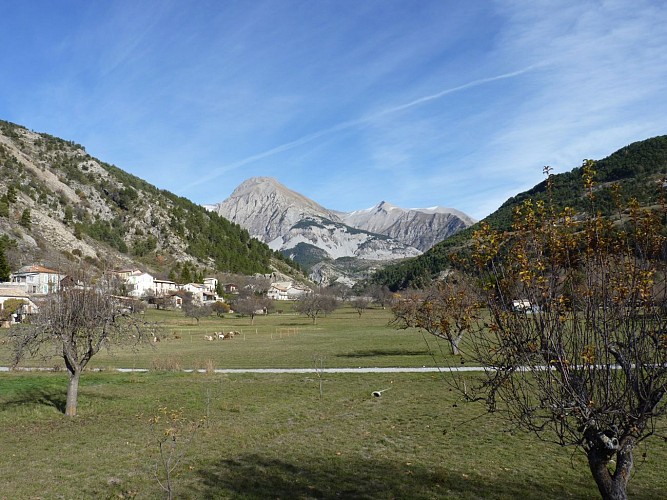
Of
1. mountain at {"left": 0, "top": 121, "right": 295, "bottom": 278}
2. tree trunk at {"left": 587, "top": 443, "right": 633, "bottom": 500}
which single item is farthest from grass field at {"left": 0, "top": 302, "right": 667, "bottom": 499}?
mountain at {"left": 0, "top": 121, "right": 295, "bottom": 278}

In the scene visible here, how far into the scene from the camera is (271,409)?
22.4 m

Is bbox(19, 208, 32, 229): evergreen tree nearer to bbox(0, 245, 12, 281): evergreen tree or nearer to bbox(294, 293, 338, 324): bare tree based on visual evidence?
bbox(0, 245, 12, 281): evergreen tree

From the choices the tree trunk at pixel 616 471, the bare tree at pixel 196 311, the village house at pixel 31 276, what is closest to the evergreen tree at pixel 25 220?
Result: the village house at pixel 31 276

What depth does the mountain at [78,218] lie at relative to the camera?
12294 centimetres

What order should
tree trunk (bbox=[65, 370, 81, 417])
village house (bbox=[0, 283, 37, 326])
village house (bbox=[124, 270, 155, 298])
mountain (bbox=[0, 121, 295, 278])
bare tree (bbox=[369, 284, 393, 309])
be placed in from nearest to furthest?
1. tree trunk (bbox=[65, 370, 81, 417])
2. village house (bbox=[0, 283, 37, 326])
3. mountain (bbox=[0, 121, 295, 278])
4. village house (bbox=[124, 270, 155, 298])
5. bare tree (bbox=[369, 284, 393, 309])

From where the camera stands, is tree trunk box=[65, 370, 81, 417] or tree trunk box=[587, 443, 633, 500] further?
tree trunk box=[65, 370, 81, 417]

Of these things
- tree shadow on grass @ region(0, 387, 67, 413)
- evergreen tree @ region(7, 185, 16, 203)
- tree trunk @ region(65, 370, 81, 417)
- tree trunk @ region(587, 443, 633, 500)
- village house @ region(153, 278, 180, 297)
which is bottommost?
tree shadow on grass @ region(0, 387, 67, 413)

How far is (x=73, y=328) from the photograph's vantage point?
21.4m

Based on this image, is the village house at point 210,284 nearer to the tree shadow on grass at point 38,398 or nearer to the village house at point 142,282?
the village house at point 142,282

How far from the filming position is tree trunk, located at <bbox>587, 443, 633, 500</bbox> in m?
8.19

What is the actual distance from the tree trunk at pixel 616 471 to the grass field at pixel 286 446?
4404 millimetres

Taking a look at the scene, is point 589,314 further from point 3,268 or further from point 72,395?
point 3,268

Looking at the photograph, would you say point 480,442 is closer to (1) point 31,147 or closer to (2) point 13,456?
(2) point 13,456

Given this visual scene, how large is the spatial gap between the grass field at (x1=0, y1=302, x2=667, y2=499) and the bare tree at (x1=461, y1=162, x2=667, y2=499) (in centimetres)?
567
